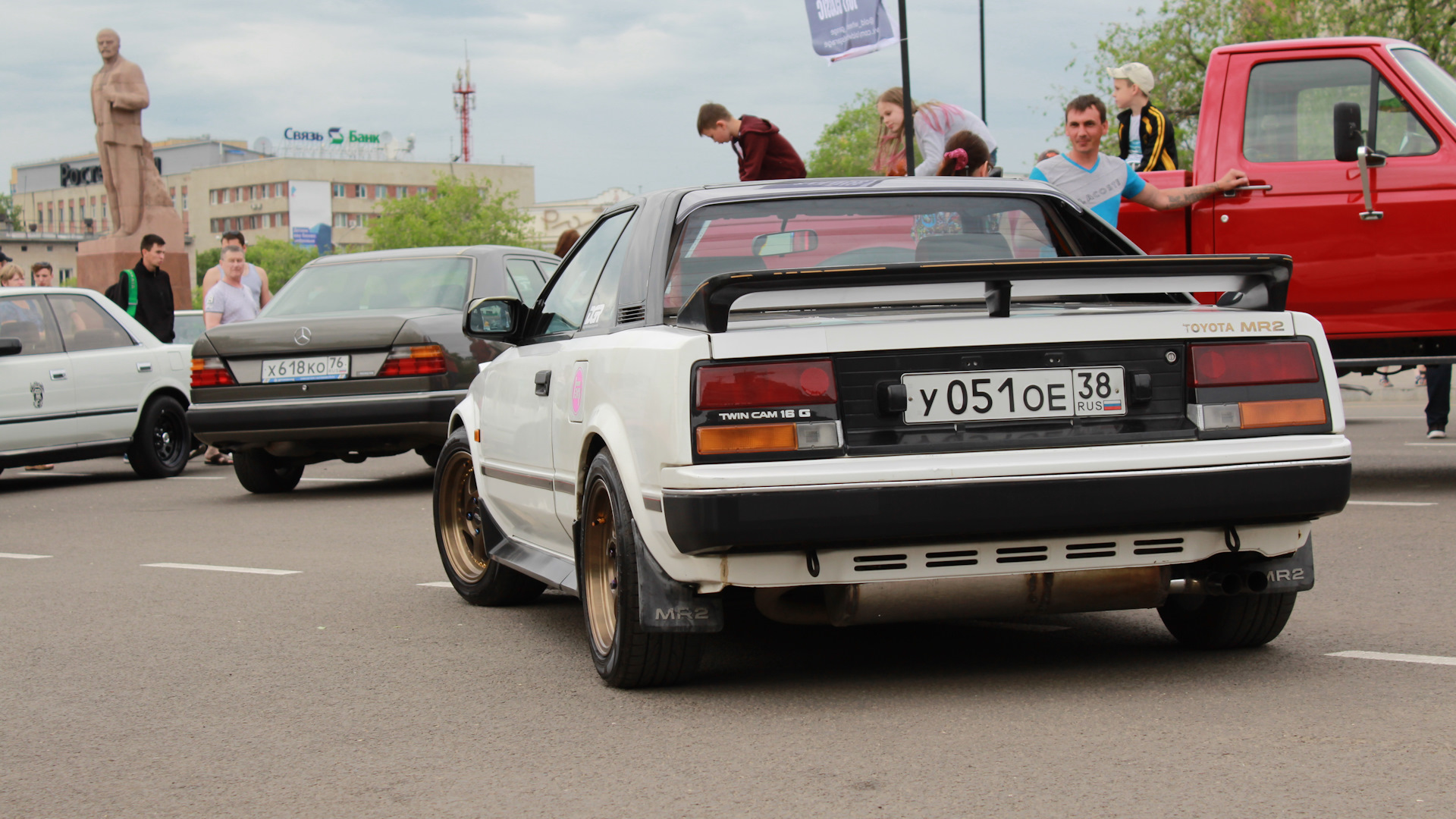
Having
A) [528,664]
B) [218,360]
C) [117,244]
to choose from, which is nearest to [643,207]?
[528,664]

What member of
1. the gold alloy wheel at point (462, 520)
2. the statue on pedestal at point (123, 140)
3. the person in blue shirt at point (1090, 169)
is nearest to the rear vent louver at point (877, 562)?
the gold alloy wheel at point (462, 520)

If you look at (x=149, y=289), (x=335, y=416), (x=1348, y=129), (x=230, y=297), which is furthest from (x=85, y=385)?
(x=1348, y=129)

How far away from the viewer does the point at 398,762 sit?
4.04 metres

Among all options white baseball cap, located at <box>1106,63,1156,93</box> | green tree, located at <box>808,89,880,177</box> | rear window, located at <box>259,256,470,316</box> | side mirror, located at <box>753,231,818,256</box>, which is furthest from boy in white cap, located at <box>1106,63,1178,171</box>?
green tree, located at <box>808,89,880,177</box>

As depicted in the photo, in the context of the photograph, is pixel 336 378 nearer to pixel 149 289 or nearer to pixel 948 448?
pixel 149 289

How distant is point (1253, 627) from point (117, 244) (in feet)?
93.1

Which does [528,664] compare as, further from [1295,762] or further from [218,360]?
[218,360]

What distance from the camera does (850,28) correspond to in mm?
19562

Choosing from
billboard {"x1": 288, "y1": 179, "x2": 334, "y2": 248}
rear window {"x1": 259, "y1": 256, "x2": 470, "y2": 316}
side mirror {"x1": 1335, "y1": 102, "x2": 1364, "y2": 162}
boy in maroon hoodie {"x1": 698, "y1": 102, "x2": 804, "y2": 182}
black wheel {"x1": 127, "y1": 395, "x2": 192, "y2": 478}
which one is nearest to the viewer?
side mirror {"x1": 1335, "y1": 102, "x2": 1364, "y2": 162}

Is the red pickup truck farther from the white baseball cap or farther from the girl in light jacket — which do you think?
the girl in light jacket

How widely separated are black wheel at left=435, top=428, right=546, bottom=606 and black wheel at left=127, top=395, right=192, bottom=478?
25.6ft

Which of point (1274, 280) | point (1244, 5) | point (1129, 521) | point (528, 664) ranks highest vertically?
point (1244, 5)

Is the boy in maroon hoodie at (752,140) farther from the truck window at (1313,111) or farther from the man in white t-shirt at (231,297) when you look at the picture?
the man in white t-shirt at (231,297)

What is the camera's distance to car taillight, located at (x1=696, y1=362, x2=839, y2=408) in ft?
13.8
